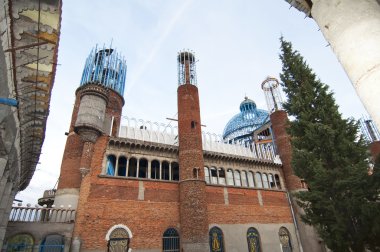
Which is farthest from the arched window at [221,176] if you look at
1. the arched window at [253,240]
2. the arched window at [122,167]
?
the arched window at [122,167]

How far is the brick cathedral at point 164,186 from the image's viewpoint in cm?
1485

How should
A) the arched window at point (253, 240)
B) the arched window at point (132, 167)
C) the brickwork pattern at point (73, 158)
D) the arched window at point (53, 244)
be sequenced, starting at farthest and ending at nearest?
the arched window at point (253, 240)
the arched window at point (132, 167)
the brickwork pattern at point (73, 158)
the arched window at point (53, 244)

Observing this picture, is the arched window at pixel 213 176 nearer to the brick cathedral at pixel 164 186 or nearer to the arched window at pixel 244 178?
the brick cathedral at pixel 164 186

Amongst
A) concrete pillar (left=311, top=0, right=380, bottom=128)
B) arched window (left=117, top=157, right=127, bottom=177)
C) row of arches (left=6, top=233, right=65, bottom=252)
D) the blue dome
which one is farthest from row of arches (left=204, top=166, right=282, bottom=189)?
the blue dome

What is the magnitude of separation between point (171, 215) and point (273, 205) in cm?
1024

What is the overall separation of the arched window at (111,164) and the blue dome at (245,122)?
3259 centimetres

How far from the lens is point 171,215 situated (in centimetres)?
1650

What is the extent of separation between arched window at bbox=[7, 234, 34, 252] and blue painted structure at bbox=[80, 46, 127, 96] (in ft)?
43.8

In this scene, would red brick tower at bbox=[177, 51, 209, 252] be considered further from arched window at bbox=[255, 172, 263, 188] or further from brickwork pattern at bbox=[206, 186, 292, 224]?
arched window at bbox=[255, 172, 263, 188]

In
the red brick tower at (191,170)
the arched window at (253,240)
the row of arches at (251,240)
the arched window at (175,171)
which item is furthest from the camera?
the arched window at (175,171)

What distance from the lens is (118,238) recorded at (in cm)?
1441

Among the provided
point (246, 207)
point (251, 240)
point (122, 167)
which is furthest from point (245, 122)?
point (122, 167)

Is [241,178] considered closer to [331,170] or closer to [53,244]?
[331,170]

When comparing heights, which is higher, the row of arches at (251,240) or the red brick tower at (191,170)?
the red brick tower at (191,170)
